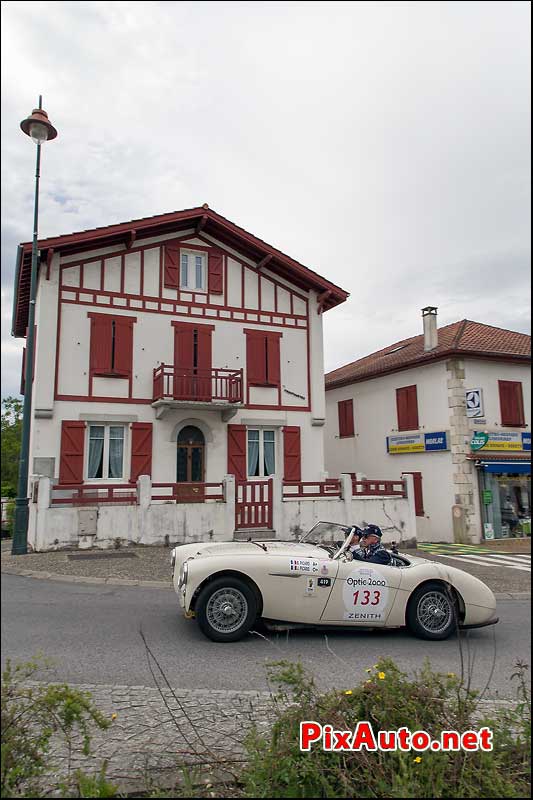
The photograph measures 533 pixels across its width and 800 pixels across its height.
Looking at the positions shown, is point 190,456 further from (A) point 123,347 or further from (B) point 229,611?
(B) point 229,611

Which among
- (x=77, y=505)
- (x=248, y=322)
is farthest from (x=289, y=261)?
(x=77, y=505)

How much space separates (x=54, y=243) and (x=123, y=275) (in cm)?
234

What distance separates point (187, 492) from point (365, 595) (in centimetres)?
885

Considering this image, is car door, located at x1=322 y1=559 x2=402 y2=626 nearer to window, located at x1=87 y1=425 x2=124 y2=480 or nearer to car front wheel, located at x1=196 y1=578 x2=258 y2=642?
car front wheel, located at x1=196 y1=578 x2=258 y2=642

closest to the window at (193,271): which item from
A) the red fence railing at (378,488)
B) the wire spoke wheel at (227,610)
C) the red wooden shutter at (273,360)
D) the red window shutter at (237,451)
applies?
the red wooden shutter at (273,360)

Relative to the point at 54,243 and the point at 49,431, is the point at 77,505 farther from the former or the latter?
the point at 54,243

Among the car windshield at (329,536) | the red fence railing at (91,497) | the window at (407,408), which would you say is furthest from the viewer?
the window at (407,408)

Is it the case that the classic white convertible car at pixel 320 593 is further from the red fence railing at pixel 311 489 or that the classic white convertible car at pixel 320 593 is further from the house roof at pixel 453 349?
the house roof at pixel 453 349

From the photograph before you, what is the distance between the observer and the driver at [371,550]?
20.2 feet

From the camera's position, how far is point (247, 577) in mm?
5855

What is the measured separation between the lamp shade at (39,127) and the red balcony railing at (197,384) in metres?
12.5

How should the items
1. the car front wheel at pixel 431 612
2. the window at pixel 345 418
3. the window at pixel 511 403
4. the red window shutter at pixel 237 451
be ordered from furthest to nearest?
the window at pixel 345 418 < the window at pixel 511 403 < the red window shutter at pixel 237 451 < the car front wheel at pixel 431 612

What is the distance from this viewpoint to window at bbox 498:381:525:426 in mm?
20391

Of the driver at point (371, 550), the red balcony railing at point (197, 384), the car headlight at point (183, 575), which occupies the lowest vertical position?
the car headlight at point (183, 575)
